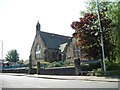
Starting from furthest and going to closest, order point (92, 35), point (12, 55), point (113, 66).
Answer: point (12, 55) < point (113, 66) < point (92, 35)

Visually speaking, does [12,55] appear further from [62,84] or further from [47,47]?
[62,84]

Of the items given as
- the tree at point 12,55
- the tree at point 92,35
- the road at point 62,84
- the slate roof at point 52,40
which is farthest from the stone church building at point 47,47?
the tree at point 12,55

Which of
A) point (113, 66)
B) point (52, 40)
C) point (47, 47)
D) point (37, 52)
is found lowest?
point (113, 66)

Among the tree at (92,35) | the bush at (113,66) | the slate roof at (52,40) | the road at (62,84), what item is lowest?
the road at (62,84)

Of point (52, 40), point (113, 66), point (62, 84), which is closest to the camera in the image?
point (62, 84)

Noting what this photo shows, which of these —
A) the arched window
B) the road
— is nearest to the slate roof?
the arched window

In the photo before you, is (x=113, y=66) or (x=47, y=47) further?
(x=47, y=47)

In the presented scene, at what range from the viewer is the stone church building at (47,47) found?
7262 centimetres

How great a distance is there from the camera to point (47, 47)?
7212cm

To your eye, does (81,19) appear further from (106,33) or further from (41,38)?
(41,38)

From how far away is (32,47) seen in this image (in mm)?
80438

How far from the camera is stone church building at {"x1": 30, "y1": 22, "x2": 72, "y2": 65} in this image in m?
72.6

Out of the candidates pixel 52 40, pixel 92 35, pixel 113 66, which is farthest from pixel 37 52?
pixel 92 35

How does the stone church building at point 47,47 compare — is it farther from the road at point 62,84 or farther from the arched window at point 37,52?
the road at point 62,84
